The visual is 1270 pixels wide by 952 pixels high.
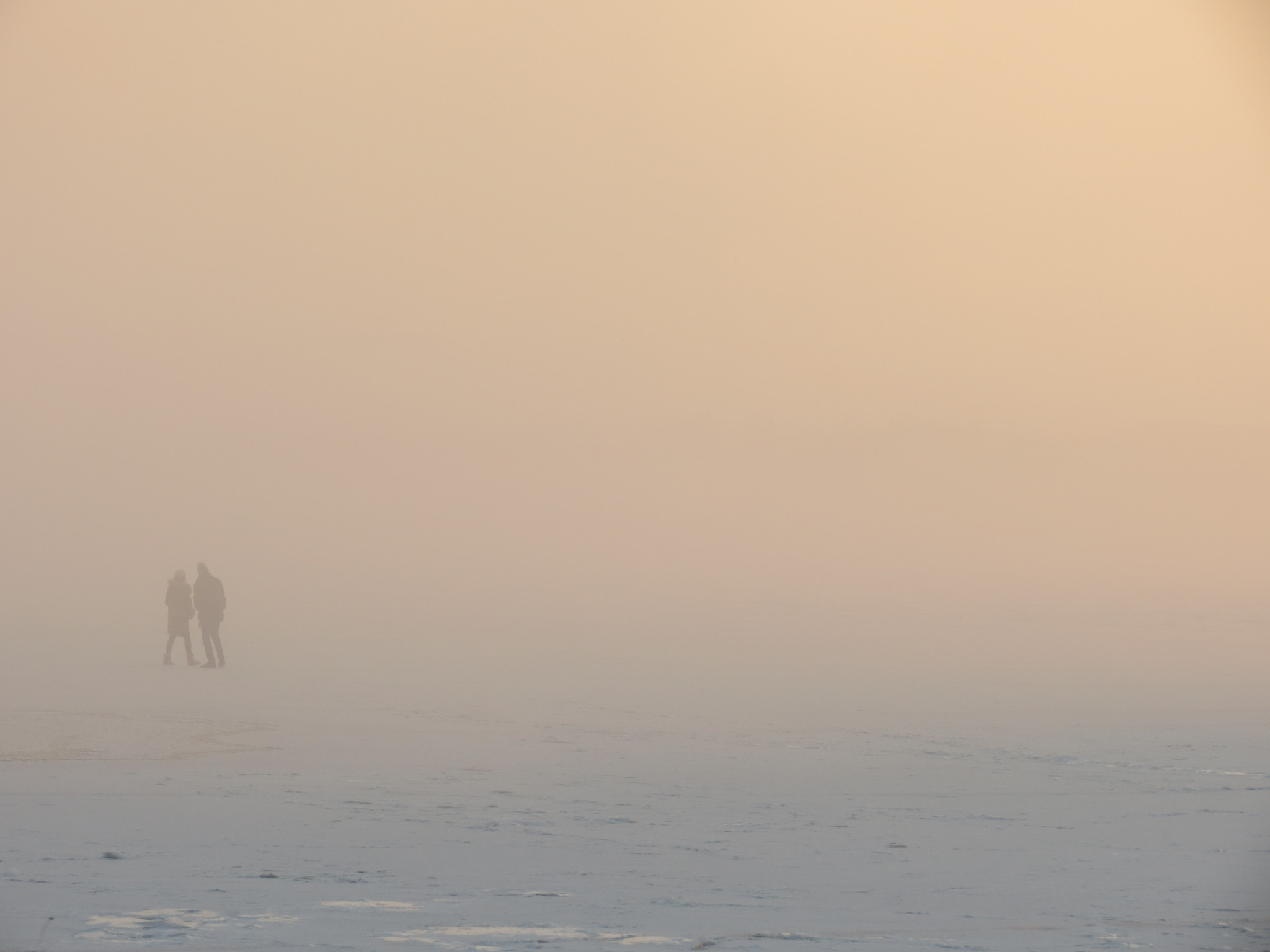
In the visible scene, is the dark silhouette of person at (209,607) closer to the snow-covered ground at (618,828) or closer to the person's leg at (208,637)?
the person's leg at (208,637)

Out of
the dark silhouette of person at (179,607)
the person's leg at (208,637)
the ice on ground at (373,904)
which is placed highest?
the dark silhouette of person at (179,607)

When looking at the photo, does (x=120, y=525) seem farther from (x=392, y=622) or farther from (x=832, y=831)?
(x=832, y=831)

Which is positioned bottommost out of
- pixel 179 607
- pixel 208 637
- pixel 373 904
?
pixel 373 904

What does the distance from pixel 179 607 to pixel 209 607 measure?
417 millimetres

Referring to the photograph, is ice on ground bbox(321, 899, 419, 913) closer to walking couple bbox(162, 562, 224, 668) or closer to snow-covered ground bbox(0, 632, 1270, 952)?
snow-covered ground bbox(0, 632, 1270, 952)

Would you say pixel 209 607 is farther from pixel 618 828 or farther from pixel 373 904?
pixel 373 904

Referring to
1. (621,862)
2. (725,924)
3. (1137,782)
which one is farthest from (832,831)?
(1137,782)

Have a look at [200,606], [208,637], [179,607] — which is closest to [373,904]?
[208,637]

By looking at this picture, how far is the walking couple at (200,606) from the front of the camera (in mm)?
16234

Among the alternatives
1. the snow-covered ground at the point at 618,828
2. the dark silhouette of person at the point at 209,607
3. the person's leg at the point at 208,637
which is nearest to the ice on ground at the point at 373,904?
the snow-covered ground at the point at 618,828

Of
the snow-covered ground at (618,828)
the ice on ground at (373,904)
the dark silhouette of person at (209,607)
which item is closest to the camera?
the snow-covered ground at (618,828)

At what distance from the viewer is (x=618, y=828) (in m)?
7.45

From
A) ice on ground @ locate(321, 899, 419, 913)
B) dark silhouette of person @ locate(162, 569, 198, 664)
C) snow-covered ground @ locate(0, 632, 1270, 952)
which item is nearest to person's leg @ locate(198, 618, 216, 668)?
dark silhouette of person @ locate(162, 569, 198, 664)

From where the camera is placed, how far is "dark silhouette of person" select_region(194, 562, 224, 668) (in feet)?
53.2
